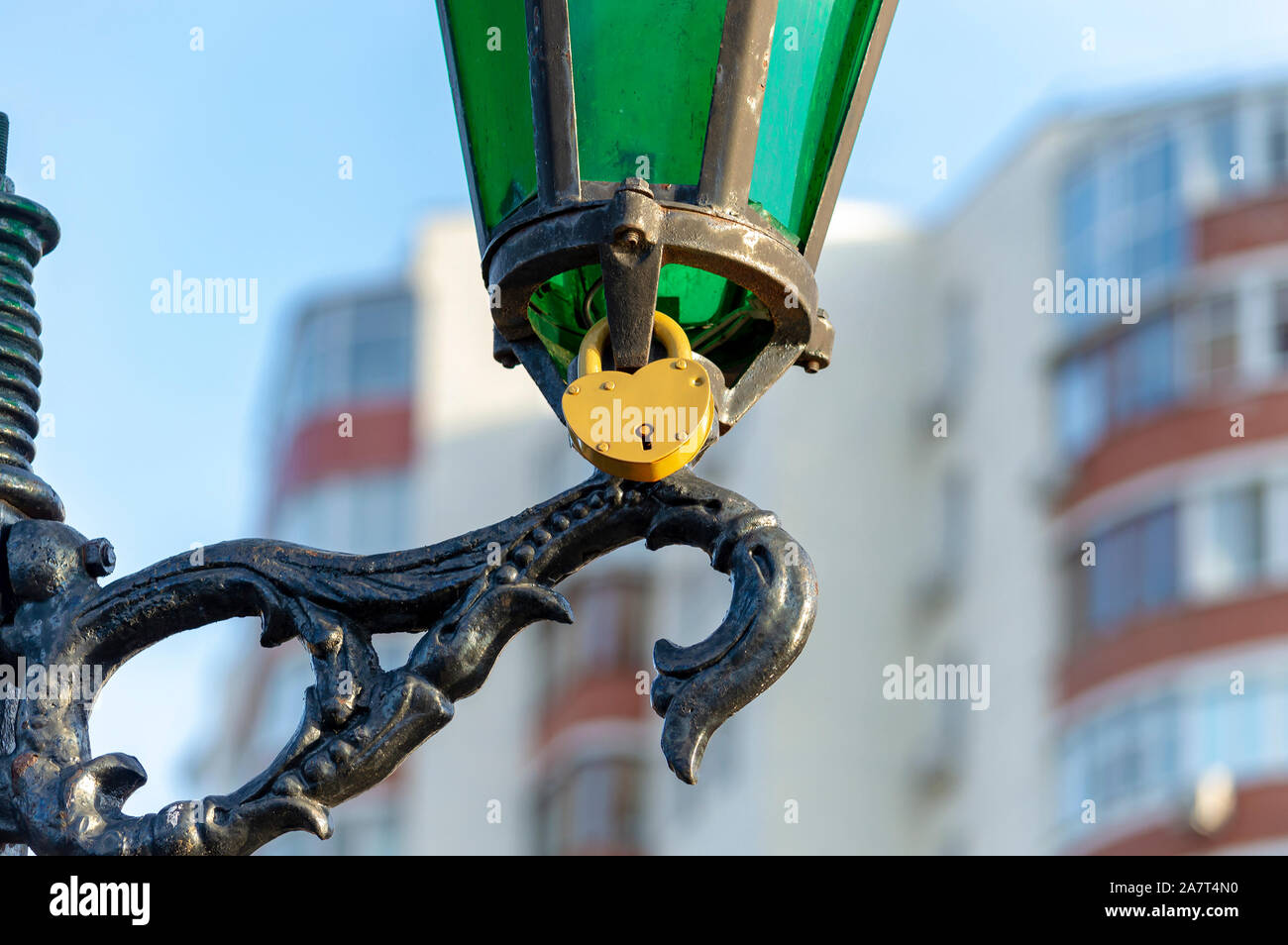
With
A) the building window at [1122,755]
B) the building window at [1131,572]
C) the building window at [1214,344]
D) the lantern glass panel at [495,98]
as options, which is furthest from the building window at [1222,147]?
the lantern glass panel at [495,98]

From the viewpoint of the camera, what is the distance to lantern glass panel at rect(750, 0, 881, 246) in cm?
360

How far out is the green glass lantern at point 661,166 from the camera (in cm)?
348

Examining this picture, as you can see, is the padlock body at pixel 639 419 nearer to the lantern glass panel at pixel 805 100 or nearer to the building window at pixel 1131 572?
the lantern glass panel at pixel 805 100

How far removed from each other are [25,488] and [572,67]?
97 centimetres

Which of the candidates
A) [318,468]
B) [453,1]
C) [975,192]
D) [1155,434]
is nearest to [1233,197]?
[1155,434]

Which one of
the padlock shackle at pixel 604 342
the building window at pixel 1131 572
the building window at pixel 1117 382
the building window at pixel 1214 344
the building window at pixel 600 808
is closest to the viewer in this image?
the padlock shackle at pixel 604 342

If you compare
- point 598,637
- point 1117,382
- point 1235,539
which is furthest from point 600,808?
point 1235,539

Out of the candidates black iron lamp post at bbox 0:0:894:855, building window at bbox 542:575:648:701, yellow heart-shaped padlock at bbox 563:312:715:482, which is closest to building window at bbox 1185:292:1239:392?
building window at bbox 542:575:648:701

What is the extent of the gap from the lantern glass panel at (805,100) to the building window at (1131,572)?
26.5 m

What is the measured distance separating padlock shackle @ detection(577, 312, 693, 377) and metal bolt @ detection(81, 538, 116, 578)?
709mm

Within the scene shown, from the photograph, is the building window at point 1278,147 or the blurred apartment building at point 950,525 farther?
the building window at point 1278,147

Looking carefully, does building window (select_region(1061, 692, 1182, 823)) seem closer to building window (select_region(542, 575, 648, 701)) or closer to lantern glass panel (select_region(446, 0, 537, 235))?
building window (select_region(542, 575, 648, 701))
